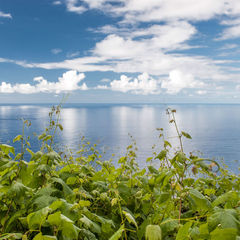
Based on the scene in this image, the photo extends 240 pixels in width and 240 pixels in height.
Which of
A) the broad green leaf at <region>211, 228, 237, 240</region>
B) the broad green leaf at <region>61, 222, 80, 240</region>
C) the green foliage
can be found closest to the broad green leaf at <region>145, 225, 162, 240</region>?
the green foliage

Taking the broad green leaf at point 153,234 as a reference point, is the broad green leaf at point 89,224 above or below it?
below

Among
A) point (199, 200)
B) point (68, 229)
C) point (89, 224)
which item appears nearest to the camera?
point (68, 229)

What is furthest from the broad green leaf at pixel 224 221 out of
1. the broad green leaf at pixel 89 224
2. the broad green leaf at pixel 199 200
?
the broad green leaf at pixel 89 224

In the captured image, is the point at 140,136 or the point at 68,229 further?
the point at 140,136

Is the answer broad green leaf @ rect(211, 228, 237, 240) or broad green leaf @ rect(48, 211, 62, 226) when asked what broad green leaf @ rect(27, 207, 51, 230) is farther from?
broad green leaf @ rect(211, 228, 237, 240)

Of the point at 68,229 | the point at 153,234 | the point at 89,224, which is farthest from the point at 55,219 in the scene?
the point at 153,234

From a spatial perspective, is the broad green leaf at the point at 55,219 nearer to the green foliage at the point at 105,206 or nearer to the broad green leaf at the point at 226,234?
the green foliage at the point at 105,206

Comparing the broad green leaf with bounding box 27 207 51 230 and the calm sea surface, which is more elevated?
the broad green leaf with bounding box 27 207 51 230

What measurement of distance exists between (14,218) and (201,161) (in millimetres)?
1621

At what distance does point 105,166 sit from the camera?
3.53m

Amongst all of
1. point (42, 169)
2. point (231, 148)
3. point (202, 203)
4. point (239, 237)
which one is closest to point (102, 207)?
point (42, 169)

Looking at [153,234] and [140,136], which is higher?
[153,234]

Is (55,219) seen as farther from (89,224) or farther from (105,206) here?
(105,206)

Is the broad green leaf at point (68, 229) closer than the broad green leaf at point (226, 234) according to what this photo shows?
No
